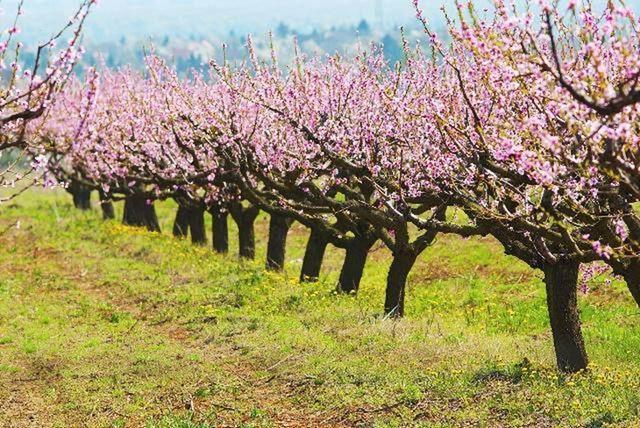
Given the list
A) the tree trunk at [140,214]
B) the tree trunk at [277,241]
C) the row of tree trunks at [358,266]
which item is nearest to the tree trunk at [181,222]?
the row of tree trunks at [358,266]

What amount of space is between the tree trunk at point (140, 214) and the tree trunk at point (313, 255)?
19221mm

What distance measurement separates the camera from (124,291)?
86.3 feet

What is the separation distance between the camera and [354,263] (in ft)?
82.5

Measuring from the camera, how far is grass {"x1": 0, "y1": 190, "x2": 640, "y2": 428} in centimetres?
1407

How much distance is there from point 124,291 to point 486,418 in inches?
616

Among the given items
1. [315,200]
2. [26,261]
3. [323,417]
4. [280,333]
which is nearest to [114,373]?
[280,333]

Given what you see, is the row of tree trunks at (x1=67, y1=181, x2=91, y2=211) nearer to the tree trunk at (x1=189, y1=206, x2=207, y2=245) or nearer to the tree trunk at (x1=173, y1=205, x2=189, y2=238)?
the tree trunk at (x1=173, y1=205, x2=189, y2=238)

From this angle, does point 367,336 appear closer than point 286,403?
No

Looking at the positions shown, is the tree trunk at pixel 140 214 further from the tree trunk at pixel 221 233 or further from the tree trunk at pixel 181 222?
the tree trunk at pixel 221 233

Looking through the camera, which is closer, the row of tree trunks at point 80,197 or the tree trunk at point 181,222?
the tree trunk at point 181,222

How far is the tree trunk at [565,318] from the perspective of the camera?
51.2ft

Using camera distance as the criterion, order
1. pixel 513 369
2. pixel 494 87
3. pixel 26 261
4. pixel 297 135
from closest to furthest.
Result: pixel 494 87 < pixel 513 369 < pixel 297 135 < pixel 26 261

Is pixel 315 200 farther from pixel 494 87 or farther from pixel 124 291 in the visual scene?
pixel 494 87

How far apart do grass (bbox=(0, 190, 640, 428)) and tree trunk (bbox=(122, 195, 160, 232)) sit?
1316 cm
